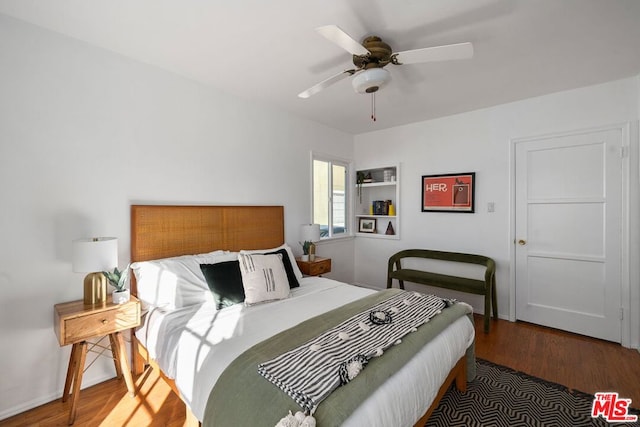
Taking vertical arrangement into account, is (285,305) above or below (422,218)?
below

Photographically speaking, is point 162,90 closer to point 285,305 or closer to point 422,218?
point 285,305

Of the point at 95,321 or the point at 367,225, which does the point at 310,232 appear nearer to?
the point at 367,225

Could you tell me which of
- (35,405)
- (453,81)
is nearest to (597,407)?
(453,81)

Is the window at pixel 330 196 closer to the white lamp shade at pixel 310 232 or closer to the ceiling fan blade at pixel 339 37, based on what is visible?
the white lamp shade at pixel 310 232

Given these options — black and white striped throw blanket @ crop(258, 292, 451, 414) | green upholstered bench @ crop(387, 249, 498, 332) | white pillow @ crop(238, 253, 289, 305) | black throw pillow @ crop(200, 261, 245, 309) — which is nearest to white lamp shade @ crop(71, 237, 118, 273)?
black throw pillow @ crop(200, 261, 245, 309)

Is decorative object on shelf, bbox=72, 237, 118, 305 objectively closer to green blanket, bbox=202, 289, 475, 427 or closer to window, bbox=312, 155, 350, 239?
green blanket, bbox=202, 289, 475, 427

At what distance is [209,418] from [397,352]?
0.93 m

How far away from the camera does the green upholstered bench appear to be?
10.2ft

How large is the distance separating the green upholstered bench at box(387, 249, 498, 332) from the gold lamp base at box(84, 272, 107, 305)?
3.16 m

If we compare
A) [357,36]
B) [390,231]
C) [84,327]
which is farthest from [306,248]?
[357,36]

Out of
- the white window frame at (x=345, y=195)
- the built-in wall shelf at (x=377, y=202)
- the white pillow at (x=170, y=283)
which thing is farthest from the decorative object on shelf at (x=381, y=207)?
the white pillow at (x=170, y=283)

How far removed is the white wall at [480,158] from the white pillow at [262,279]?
2.33 metres

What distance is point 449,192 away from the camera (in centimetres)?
375

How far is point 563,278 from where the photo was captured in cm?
306
